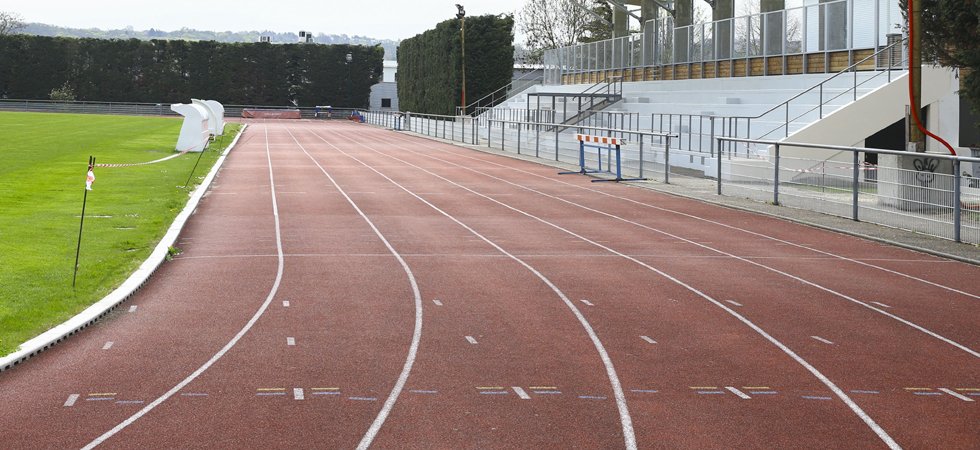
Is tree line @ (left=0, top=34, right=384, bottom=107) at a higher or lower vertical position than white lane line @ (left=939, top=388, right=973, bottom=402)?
higher

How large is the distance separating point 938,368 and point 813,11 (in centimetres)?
2868

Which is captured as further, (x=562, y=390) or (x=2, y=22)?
(x=2, y=22)

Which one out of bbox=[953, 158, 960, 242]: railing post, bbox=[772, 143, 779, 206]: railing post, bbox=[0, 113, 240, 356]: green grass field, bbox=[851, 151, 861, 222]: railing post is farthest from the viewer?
bbox=[772, 143, 779, 206]: railing post

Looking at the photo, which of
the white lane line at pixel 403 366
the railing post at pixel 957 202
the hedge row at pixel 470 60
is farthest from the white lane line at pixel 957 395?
the hedge row at pixel 470 60

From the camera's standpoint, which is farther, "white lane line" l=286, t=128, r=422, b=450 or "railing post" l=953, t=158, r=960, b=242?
"railing post" l=953, t=158, r=960, b=242

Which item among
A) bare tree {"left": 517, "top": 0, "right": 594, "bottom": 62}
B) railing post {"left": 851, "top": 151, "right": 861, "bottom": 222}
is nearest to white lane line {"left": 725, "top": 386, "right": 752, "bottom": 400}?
railing post {"left": 851, "top": 151, "right": 861, "bottom": 222}

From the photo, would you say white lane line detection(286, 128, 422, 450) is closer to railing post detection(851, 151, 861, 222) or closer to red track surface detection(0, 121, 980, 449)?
red track surface detection(0, 121, 980, 449)

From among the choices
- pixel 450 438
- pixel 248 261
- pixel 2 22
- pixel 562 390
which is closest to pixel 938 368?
pixel 562 390

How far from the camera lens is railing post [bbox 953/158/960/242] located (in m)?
15.8

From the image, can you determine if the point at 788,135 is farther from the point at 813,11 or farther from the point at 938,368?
the point at 938,368

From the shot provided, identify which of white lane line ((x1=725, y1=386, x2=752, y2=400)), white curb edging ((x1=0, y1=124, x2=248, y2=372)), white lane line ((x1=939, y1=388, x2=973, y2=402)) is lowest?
white lane line ((x1=939, y1=388, x2=973, y2=402))

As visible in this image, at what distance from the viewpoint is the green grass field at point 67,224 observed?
1069 centimetres

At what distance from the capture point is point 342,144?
162 ft

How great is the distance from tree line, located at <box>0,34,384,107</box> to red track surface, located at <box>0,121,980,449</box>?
88359 mm
